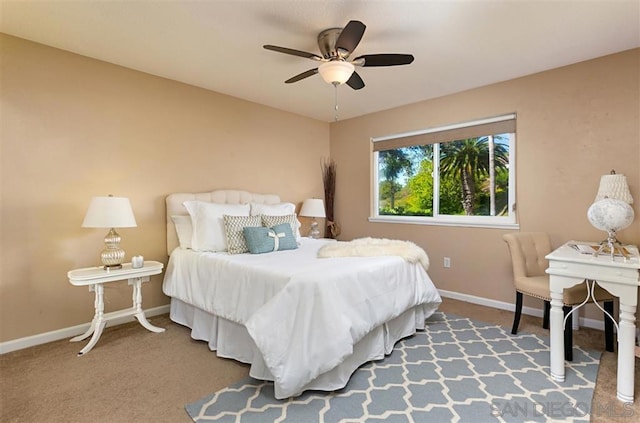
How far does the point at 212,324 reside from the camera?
8.52 feet

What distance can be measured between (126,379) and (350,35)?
2.64 m

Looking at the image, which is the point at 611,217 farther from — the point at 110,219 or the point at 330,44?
the point at 110,219

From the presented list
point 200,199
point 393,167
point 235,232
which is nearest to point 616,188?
point 393,167

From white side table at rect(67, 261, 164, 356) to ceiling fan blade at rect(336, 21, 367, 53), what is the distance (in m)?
2.35

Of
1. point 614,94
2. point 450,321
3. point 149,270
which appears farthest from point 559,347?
point 149,270

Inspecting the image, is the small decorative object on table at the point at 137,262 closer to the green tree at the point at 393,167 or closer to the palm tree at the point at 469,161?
the green tree at the point at 393,167

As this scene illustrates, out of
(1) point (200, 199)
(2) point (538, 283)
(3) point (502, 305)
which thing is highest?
(1) point (200, 199)

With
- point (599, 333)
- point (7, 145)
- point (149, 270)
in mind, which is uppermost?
point (7, 145)

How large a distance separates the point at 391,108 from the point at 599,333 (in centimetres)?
326

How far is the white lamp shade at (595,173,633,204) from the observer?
2.60m

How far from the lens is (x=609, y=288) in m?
1.91

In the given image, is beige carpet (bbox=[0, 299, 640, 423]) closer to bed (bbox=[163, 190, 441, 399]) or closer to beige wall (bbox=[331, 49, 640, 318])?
bed (bbox=[163, 190, 441, 399])

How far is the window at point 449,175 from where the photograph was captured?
3.56 m

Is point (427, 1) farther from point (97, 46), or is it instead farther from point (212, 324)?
point (212, 324)
